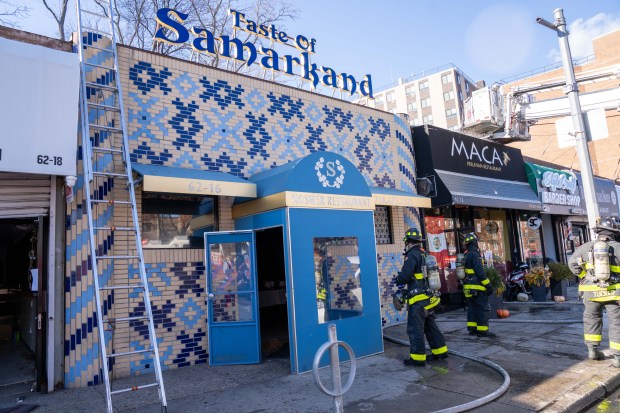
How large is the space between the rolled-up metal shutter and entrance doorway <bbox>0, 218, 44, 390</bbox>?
0.88ft

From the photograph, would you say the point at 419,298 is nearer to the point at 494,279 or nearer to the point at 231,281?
the point at 231,281

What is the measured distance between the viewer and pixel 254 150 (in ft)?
27.3

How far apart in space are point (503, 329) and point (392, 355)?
10.1 feet

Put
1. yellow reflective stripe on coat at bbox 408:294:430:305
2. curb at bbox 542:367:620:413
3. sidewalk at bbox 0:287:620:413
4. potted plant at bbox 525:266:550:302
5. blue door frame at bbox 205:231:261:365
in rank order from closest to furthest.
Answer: curb at bbox 542:367:620:413, sidewalk at bbox 0:287:620:413, yellow reflective stripe on coat at bbox 408:294:430:305, blue door frame at bbox 205:231:261:365, potted plant at bbox 525:266:550:302

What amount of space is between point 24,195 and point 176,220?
223cm

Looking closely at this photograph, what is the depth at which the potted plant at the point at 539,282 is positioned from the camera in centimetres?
1187

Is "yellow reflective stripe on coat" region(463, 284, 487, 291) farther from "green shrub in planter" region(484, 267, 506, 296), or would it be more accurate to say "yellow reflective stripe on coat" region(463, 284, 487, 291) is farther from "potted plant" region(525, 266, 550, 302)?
"potted plant" region(525, 266, 550, 302)

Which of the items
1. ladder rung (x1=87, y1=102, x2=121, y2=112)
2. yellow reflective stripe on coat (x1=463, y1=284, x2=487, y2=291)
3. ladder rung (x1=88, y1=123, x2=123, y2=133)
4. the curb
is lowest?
the curb

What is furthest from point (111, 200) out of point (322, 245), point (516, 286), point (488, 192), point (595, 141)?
point (595, 141)

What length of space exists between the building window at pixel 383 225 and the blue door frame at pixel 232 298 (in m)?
4.18

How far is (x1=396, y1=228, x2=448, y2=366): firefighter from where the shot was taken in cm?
646

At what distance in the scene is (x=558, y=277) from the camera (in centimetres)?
1199

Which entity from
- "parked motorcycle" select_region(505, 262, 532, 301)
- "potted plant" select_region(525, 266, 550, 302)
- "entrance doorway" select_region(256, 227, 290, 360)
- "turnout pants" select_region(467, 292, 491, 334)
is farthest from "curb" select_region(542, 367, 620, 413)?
"parked motorcycle" select_region(505, 262, 532, 301)

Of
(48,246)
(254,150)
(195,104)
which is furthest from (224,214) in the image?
(48,246)
